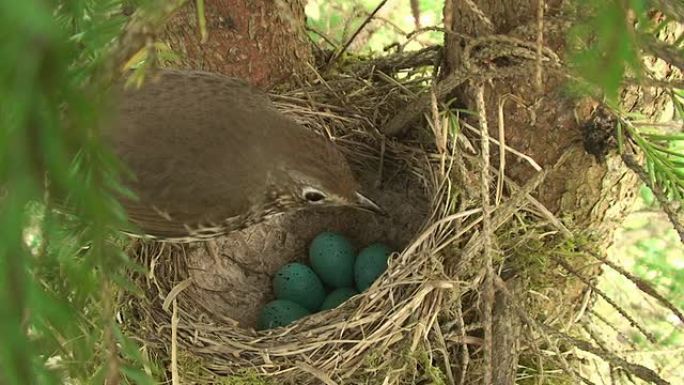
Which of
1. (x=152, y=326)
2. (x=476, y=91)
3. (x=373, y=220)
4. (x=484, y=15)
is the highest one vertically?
(x=484, y=15)

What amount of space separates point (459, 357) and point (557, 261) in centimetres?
34

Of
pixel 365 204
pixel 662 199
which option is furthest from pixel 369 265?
pixel 662 199

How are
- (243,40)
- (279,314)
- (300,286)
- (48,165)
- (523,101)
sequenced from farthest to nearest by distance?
(300,286), (279,314), (243,40), (523,101), (48,165)

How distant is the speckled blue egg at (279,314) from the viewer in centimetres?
225

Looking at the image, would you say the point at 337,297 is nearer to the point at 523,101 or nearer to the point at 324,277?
the point at 324,277

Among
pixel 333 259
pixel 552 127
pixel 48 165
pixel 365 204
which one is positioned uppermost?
pixel 552 127

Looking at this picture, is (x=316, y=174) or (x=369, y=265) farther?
(x=369, y=265)

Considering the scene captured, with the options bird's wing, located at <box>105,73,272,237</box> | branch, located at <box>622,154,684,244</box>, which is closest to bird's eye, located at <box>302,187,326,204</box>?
bird's wing, located at <box>105,73,272,237</box>

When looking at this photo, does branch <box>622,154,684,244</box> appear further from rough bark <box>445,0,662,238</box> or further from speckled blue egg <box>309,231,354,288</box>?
speckled blue egg <box>309,231,354,288</box>

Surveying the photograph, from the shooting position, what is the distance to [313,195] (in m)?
2.01

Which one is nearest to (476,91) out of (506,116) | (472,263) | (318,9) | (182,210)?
(506,116)

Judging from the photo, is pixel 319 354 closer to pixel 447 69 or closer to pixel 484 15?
pixel 447 69

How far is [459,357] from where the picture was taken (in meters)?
1.91

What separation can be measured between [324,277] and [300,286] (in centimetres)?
10
